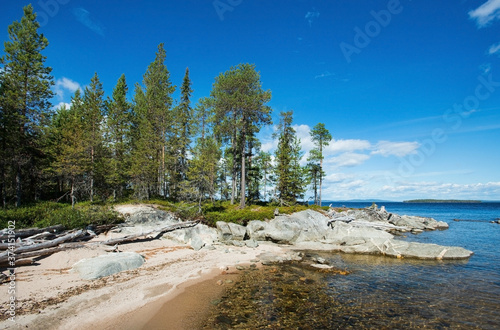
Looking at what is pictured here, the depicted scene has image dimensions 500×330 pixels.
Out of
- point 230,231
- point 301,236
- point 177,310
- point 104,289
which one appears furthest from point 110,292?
point 301,236

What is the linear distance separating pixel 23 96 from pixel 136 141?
1246 centimetres

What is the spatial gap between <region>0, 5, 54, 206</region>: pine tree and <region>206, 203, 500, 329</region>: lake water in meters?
26.4

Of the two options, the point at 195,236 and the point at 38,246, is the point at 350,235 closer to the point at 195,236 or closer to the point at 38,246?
the point at 195,236

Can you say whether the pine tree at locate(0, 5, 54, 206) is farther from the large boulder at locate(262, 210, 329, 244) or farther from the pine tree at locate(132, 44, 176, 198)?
the large boulder at locate(262, 210, 329, 244)

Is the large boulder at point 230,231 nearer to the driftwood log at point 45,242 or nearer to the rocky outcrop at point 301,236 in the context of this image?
the rocky outcrop at point 301,236

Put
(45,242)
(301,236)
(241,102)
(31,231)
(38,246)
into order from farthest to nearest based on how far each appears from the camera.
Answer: (241,102)
(301,236)
(31,231)
(45,242)
(38,246)

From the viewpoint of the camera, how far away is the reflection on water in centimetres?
780

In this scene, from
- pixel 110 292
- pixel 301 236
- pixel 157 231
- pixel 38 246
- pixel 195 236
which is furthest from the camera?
pixel 301 236

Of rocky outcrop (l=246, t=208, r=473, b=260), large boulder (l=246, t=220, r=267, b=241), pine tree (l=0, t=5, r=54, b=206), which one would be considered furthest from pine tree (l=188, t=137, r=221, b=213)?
pine tree (l=0, t=5, r=54, b=206)

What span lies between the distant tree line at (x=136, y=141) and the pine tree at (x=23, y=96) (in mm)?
86

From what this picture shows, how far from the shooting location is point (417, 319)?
808 centimetres

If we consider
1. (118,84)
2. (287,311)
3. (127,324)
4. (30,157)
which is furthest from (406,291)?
(118,84)

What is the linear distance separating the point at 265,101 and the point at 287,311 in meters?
23.3

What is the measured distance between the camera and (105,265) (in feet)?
37.1
